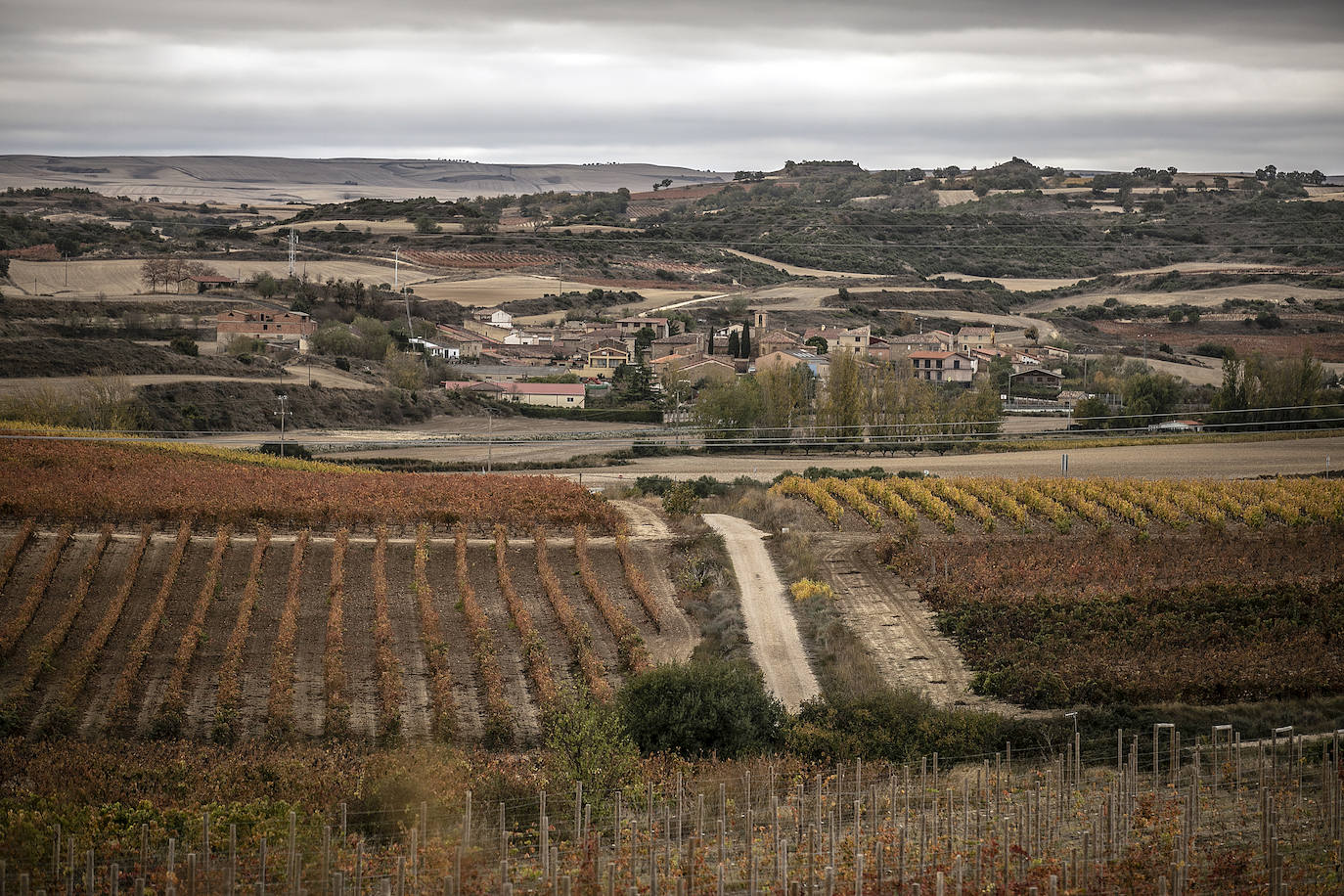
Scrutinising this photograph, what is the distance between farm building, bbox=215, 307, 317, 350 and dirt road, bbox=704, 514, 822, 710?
41560mm

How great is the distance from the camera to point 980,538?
2888cm

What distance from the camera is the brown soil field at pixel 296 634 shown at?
18.2m

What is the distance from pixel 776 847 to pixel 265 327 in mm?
60597

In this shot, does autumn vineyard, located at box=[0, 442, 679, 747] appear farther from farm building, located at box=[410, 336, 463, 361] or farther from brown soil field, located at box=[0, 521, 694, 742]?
farm building, located at box=[410, 336, 463, 361]

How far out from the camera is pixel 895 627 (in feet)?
76.6

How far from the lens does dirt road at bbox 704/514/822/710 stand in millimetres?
20656

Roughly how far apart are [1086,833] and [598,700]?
8.00m

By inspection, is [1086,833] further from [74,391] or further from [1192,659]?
[74,391]

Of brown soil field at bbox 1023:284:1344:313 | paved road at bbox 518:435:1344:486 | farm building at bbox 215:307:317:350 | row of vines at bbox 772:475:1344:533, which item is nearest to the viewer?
row of vines at bbox 772:475:1344:533

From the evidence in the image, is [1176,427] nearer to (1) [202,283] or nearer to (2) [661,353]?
(2) [661,353]

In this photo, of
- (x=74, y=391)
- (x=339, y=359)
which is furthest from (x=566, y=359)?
(x=74, y=391)

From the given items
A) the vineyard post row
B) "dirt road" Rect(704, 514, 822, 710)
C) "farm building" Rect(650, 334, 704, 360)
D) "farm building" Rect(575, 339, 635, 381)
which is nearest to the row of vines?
"dirt road" Rect(704, 514, 822, 710)

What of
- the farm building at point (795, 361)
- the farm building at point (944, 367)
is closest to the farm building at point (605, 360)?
the farm building at point (795, 361)

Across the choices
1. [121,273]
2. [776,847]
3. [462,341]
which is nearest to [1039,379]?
[462,341]
